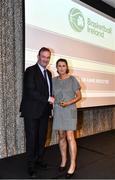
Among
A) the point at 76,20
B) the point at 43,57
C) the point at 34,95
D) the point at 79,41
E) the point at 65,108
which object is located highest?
the point at 76,20

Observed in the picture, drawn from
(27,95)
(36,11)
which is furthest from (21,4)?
(27,95)

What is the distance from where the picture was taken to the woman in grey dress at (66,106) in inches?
103

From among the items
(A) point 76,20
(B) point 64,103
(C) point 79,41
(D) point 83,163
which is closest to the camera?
(B) point 64,103

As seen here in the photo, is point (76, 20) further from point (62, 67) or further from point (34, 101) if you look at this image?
point (34, 101)

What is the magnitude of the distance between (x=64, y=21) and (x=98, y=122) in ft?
7.45

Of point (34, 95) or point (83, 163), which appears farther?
point (83, 163)

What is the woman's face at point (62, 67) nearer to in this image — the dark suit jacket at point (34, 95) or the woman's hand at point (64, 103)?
the dark suit jacket at point (34, 95)

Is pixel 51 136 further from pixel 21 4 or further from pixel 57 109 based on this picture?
pixel 21 4

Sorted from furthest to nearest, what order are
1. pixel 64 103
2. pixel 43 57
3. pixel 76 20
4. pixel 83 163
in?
pixel 76 20, pixel 83 163, pixel 43 57, pixel 64 103

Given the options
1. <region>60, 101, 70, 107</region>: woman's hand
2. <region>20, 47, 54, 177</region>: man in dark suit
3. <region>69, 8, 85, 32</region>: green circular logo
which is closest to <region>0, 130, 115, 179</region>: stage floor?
<region>20, 47, 54, 177</region>: man in dark suit

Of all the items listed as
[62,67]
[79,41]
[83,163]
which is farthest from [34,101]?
[79,41]

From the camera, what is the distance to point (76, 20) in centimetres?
401

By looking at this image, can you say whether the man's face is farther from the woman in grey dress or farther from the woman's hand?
the woman's hand

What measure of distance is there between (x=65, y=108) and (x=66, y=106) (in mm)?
25
